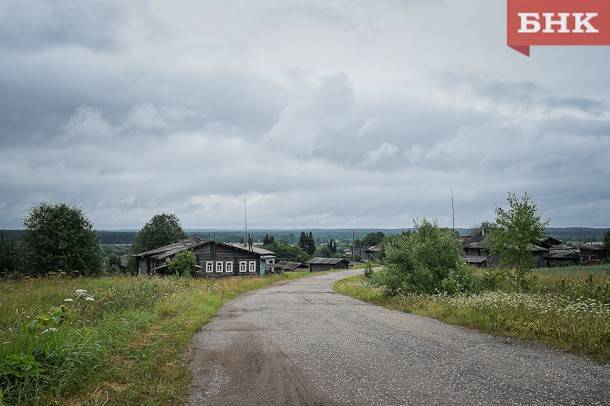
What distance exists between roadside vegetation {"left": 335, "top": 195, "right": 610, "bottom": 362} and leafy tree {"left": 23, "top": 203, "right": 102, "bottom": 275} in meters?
40.9

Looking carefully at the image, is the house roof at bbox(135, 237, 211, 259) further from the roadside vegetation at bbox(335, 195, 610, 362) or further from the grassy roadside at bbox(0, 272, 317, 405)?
the grassy roadside at bbox(0, 272, 317, 405)

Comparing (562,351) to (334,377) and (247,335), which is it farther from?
(247,335)

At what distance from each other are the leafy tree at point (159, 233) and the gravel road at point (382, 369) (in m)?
79.2

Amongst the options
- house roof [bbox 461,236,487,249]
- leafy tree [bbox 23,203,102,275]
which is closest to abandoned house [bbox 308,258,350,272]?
house roof [bbox 461,236,487,249]

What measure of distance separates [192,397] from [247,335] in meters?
5.21

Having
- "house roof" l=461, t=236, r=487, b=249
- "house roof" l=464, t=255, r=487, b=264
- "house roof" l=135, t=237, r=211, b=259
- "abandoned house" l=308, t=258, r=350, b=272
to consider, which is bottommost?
"abandoned house" l=308, t=258, r=350, b=272

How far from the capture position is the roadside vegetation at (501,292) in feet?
36.4

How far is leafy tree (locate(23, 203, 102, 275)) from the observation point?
1999 inches

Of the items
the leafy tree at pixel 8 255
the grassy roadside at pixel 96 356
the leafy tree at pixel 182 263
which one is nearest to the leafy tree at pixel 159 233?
the leafy tree at pixel 8 255

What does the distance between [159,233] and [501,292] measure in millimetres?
80152

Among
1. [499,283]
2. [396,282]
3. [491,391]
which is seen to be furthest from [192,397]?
[499,283]

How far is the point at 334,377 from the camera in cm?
776

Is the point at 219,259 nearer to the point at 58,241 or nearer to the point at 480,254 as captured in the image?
the point at 58,241

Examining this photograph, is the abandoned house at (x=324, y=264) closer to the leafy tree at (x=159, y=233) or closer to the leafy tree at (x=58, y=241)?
the leafy tree at (x=159, y=233)
